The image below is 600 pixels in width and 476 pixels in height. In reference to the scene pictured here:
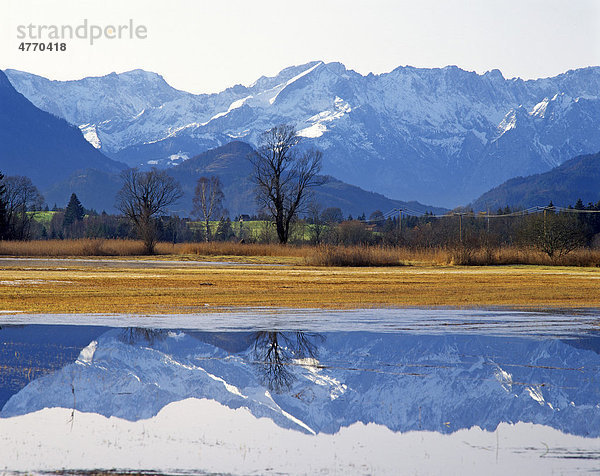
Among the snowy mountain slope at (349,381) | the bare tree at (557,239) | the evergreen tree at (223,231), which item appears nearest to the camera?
the snowy mountain slope at (349,381)

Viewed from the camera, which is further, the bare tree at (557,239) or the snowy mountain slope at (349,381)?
the bare tree at (557,239)

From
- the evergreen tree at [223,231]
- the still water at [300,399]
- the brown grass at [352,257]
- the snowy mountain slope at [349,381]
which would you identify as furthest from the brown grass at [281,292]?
the evergreen tree at [223,231]

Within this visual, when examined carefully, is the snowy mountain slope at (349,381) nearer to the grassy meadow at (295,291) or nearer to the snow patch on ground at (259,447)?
the snow patch on ground at (259,447)

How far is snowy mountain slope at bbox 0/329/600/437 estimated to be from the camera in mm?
9539

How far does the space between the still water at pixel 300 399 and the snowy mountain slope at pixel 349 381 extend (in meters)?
0.03

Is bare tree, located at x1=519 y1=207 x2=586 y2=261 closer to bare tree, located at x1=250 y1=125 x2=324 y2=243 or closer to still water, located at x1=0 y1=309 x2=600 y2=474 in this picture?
bare tree, located at x1=250 y1=125 x2=324 y2=243

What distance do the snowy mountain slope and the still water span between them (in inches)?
1.2

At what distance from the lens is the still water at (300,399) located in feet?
25.4

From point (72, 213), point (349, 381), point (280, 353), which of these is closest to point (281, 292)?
point (280, 353)

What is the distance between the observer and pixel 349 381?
11.5 m

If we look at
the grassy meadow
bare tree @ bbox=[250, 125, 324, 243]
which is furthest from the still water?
bare tree @ bbox=[250, 125, 324, 243]

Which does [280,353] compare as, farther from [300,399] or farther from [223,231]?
[223,231]

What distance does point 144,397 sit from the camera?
33.9 feet

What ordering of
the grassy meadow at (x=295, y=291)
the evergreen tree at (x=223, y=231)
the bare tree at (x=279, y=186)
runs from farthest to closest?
1. the evergreen tree at (x=223, y=231)
2. the bare tree at (x=279, y=186)
3. the grassy meadow at (x=295, y=291)
